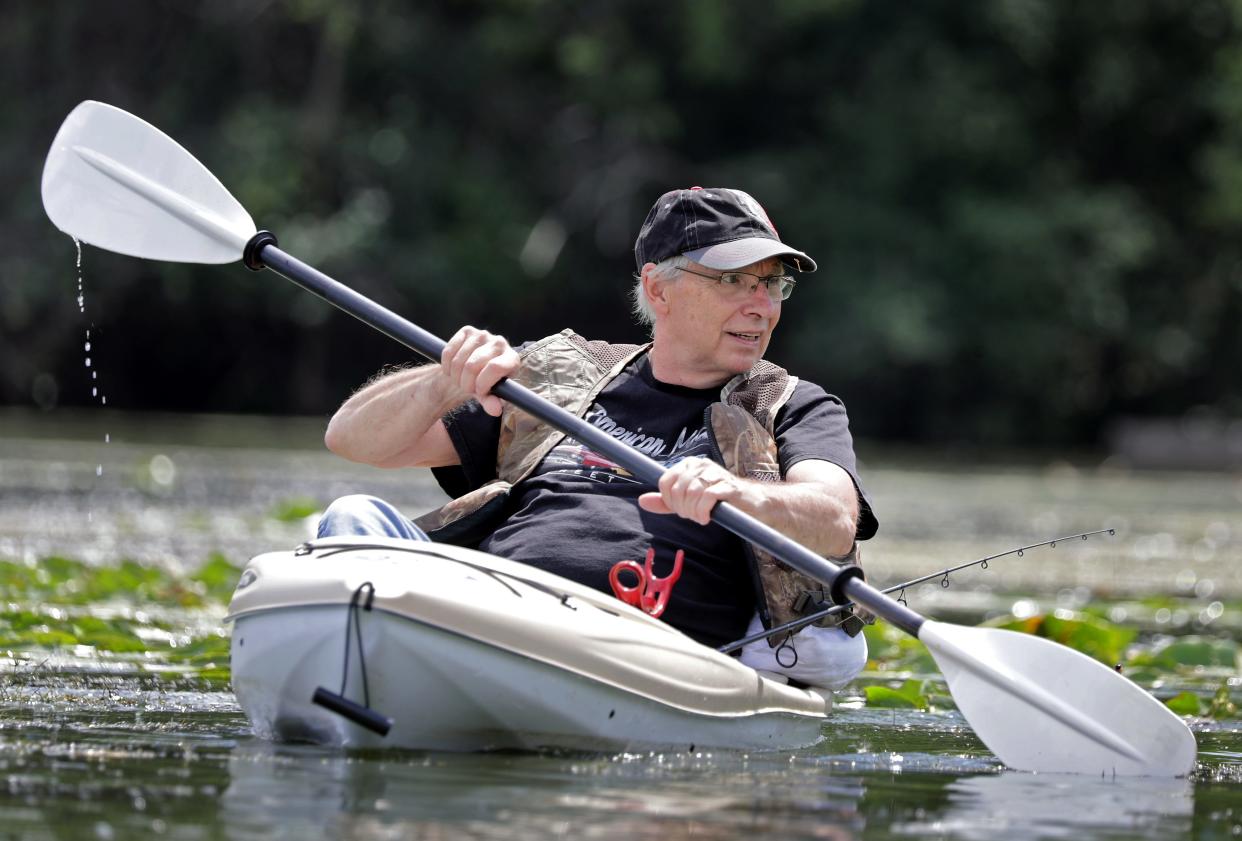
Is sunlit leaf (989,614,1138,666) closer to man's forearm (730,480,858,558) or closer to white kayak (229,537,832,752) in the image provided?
man's forearm (730,480,858,558)

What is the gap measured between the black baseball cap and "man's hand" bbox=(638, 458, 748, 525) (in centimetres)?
45

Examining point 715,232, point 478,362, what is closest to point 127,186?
point 478,362

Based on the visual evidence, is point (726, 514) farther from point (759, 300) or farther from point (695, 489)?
point (759, 300)

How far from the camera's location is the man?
3.45 meters

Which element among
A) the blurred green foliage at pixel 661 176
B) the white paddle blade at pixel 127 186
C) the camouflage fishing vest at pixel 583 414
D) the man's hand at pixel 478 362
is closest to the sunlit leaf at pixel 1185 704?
the camouflage fishing vest at pixel 583 414

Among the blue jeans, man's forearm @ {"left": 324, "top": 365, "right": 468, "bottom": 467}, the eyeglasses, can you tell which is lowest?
the blue jeans

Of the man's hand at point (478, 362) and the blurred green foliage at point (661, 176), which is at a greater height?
the blurred green foliage at point (661, 176)

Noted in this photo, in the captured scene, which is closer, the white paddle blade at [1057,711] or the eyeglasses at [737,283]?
the white paddle blade at [1057,711]

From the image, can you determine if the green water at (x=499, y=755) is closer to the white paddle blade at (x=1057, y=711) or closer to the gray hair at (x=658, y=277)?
the white paddle blade at (x=1057, y=711)

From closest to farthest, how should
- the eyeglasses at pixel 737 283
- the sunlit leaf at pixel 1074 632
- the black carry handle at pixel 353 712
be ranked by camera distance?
1. the black carry handle at pixel 353 712
2. the eyeglasses at pixel 737 283
3. the sunlit leaf at pixel 1074 632

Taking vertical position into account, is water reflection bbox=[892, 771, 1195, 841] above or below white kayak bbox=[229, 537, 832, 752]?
below

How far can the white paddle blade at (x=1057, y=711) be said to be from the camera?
135 inches

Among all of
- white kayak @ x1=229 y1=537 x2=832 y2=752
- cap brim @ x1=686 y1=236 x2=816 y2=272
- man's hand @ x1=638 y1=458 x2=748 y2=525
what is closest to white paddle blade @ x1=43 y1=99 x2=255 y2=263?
cap brim @ x1=686 y1=236 x2=816 y2=272

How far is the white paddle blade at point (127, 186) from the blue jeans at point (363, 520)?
1.07 m
